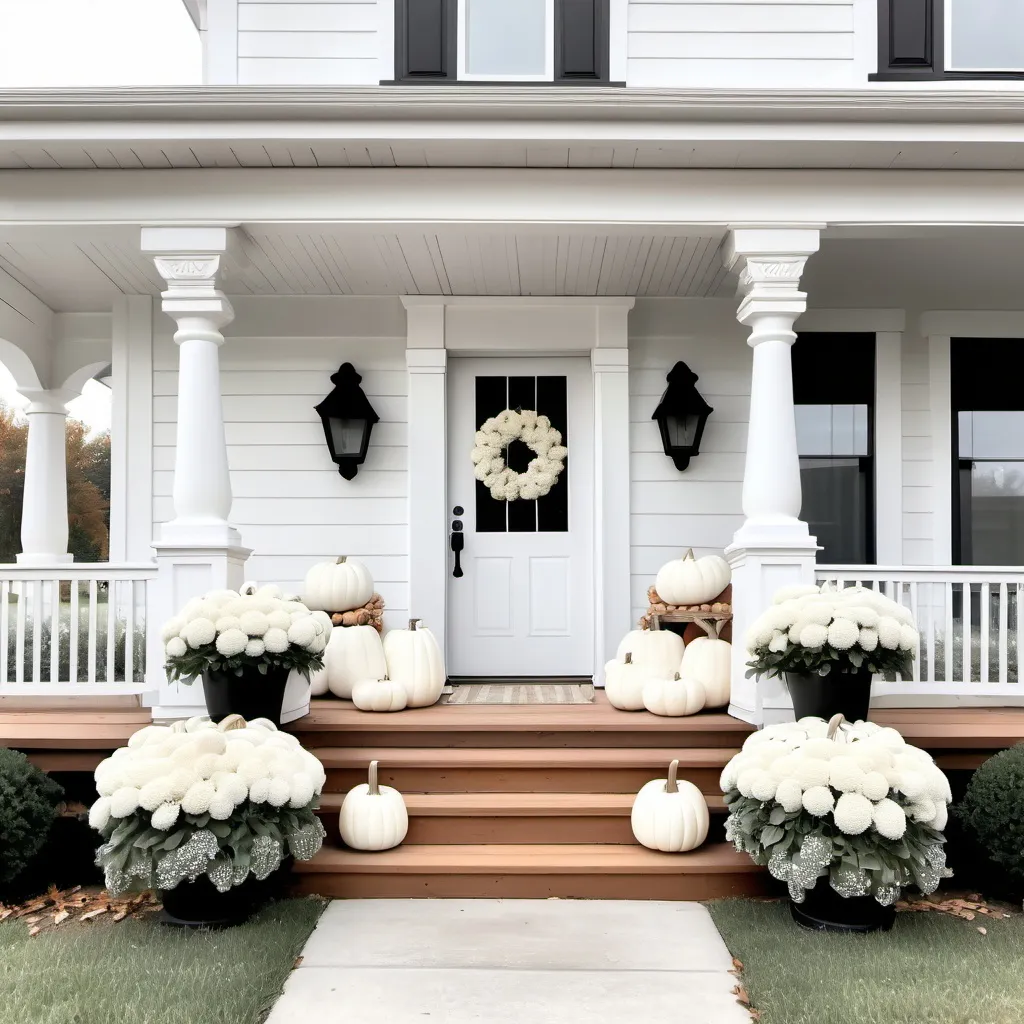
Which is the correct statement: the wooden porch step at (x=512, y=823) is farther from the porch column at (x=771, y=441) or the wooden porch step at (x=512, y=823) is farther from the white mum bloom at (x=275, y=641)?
the porch column at (x=771, y=441)

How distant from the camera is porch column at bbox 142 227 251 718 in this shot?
438cm

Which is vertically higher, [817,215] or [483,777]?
[817,215]

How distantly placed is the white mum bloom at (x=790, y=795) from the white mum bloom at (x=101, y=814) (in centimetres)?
222

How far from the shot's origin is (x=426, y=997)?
296 cm

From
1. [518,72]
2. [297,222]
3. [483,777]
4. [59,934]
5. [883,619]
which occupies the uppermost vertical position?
[518,72]

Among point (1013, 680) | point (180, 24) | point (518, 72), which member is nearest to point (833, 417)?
point (1013, 680)

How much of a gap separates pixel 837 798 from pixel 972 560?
303 centimetres

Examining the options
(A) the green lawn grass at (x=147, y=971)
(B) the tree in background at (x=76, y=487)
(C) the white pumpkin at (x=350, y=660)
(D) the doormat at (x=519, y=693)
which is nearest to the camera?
(A) the green lawn grass at (x=147, y=971)

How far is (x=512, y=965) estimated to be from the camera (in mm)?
3182

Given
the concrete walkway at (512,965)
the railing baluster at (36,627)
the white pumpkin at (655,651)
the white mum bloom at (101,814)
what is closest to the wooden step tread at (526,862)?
the concrete walkway at (512,965)

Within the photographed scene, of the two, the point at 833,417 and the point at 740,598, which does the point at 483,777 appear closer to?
the point at 740,598

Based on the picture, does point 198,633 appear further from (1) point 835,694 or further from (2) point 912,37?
(2) point 912,37

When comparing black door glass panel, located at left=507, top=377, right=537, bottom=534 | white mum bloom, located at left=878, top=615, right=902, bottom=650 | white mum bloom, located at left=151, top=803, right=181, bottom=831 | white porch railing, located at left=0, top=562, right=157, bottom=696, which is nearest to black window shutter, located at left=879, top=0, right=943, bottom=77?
black door glass panel, located at left=507, top=377, right=537, bottom=534

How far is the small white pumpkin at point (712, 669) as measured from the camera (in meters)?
4.71
